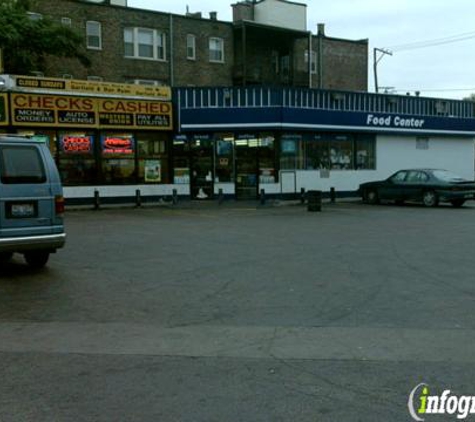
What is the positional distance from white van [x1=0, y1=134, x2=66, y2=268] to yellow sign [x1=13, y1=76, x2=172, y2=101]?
1492 centimetres

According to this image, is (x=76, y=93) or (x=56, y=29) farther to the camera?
(x=56, y=29)

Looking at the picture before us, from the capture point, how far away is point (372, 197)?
90.4 ft

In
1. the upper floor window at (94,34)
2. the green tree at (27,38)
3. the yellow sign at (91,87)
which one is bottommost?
the yellow sign at (91,87)

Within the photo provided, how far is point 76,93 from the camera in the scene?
2539 cm

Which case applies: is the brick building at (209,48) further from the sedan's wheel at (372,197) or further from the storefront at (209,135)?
the sedan's wheel at (372,197)

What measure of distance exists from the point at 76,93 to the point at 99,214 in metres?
5.76

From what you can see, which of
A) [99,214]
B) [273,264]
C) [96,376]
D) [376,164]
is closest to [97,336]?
[96,376]

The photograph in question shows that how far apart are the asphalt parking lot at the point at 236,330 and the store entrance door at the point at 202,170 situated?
48.2 feet

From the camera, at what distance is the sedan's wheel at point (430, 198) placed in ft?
81.1

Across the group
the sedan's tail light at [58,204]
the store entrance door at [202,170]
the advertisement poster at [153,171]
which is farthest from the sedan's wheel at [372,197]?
the sedan's tail light at [58,204]

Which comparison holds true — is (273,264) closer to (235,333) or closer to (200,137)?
(235,333)

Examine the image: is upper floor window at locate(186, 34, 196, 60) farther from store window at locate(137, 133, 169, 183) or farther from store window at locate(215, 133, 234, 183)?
store window at locate(137, 133, 169, 183)

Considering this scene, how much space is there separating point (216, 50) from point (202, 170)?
49.6ft

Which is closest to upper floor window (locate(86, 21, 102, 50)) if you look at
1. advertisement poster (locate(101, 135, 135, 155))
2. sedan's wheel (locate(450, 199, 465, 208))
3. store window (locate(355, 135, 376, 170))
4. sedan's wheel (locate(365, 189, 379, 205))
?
advertisement poster (locate(101, 135, 135, 155))
